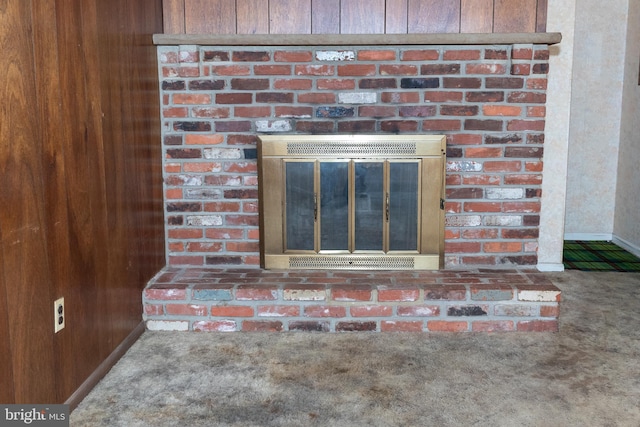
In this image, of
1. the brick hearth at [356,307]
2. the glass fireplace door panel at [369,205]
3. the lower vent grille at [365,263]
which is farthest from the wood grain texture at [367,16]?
the brick hearth at [356,307]

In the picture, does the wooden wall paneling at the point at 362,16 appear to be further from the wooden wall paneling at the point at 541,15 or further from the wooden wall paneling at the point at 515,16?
the wooden wall paneling at the point at 541,15

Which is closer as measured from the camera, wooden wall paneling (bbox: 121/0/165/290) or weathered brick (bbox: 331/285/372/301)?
wooden wall paneling (bbox: 121/0/165/290)

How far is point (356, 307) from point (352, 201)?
515mm

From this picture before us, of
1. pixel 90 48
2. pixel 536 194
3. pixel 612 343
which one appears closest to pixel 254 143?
pixel 90 48

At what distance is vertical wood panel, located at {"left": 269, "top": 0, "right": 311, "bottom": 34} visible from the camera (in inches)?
102

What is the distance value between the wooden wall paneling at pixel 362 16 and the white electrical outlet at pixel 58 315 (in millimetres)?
1660

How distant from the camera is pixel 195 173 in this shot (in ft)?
8.91

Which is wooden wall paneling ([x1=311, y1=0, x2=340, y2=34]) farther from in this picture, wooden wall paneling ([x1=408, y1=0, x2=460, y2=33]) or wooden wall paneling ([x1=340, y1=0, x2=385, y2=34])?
wooden wall paneling ([x1=408, y1=0, x2=460, y2=33])

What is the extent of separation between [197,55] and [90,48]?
79 cm

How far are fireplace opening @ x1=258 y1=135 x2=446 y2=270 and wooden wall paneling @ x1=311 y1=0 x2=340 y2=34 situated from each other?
0.48 m

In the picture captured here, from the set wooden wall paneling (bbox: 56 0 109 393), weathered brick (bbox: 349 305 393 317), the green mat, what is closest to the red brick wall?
weathered brick (bbox: 349 305 393 317)

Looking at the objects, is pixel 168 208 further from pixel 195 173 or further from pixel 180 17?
pixel 180 17

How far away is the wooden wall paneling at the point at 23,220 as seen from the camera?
54.6 inches

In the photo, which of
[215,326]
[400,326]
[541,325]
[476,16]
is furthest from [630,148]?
[215,326]
